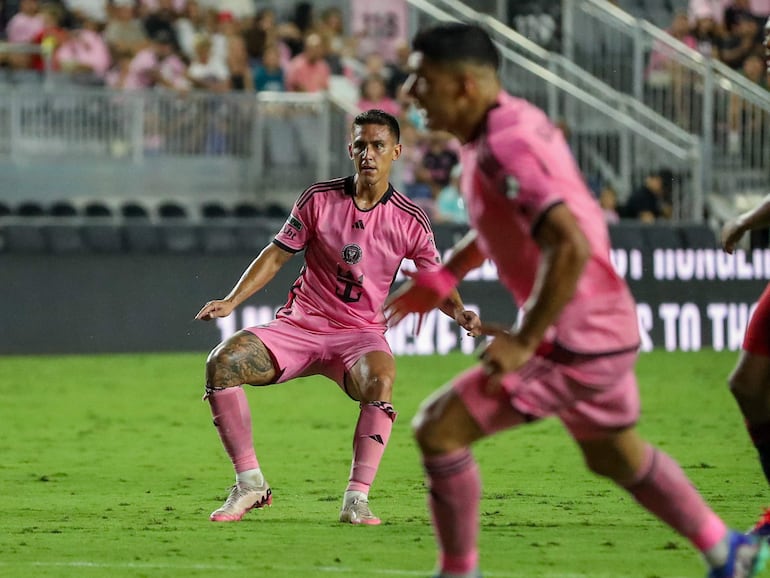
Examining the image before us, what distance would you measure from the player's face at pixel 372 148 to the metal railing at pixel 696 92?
44.9 ft

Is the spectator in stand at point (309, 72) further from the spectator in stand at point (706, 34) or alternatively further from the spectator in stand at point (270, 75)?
the spectator in stand at point (706, 34)

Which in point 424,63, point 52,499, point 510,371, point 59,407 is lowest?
point 59,407

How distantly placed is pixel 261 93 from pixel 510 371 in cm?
1480

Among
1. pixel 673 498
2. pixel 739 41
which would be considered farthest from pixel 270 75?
pixel 673 498

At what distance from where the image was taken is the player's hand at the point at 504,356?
5059mm

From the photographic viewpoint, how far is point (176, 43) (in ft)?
66.6

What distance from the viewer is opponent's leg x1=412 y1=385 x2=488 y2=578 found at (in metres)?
5.37

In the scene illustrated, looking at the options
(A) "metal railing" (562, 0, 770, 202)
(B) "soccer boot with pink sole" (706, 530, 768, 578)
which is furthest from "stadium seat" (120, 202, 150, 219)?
(B) "soccer boot with pink sole" (706, 530, 768, 578)

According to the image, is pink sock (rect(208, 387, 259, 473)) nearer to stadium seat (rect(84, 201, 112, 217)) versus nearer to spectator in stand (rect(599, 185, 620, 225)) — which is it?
stadium seat (rect(84, 201, 112, 217))

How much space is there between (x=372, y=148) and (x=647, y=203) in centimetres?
1276

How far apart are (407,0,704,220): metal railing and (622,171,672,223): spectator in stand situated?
52cm

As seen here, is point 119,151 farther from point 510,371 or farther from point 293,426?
point 510,371

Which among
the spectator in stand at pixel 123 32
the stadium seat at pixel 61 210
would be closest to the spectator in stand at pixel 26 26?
the spectator in stand at pixel 123 32

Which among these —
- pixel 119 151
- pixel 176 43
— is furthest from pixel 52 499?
pixel 176 43
